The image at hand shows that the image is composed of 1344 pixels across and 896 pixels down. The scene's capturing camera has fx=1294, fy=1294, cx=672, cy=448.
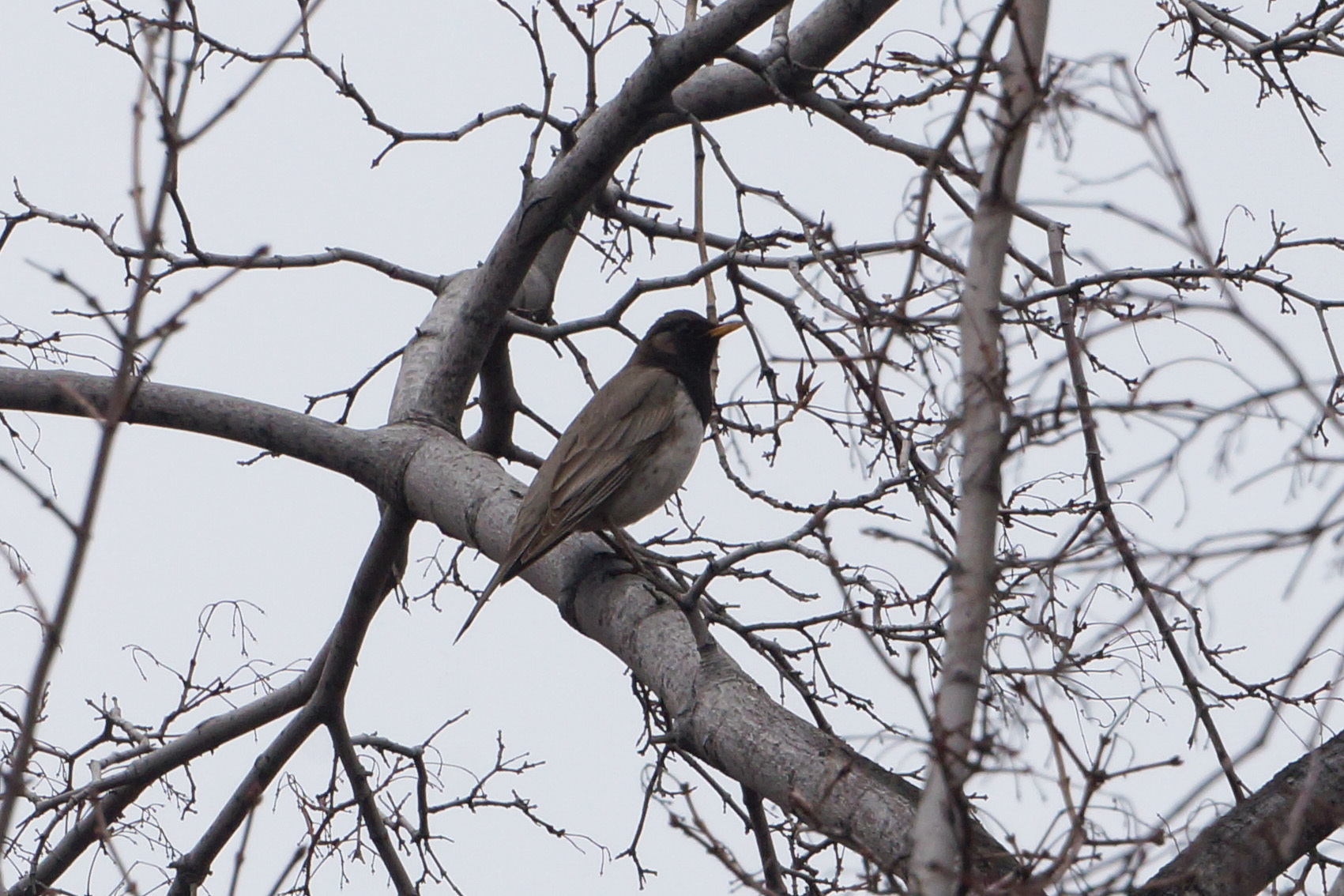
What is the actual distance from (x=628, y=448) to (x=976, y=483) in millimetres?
3758

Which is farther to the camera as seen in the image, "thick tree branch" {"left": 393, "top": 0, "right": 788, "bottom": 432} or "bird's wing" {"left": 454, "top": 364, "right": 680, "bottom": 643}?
"bird's wing" {"left": 454, "top": 364, "right": 680, "bottom": 643}

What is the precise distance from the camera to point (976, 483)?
6.38 feet

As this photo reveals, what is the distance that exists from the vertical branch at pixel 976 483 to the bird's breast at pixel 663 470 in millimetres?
3475

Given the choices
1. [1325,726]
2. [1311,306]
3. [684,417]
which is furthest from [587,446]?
[1325,726]

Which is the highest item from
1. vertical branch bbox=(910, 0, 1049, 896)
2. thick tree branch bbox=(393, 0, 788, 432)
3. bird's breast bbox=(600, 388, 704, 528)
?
thick tree branch bbox=(393, 0, 788, 432)

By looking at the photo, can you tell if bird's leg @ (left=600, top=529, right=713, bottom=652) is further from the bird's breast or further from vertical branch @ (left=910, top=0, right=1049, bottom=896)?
vertical branch @ (left=910, top=0, right=1049, bottom=896)

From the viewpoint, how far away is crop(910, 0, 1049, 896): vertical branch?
69.7 inches

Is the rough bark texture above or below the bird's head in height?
below

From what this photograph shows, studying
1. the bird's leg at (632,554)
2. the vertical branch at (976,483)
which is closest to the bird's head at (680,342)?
the bird's leg at (632,554)

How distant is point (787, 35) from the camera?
499 cm

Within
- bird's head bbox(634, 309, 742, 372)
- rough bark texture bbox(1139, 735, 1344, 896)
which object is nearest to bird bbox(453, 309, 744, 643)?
bird's head bbox(634, 309, 742, 372)

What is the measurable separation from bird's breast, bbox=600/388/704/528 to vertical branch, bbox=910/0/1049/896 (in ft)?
11.4

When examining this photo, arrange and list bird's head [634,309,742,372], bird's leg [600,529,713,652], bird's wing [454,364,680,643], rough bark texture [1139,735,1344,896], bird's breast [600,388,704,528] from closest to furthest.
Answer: rough bark texture [1139,735,1344,896] < bird's leg [600,529,713,652] < bird's wing [454,364,680,643] < bird's breast [600,388,704,528] < bird's head [634,309,742,372]

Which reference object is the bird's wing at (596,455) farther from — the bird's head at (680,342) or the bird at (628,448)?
the bird's head at (680,342)
